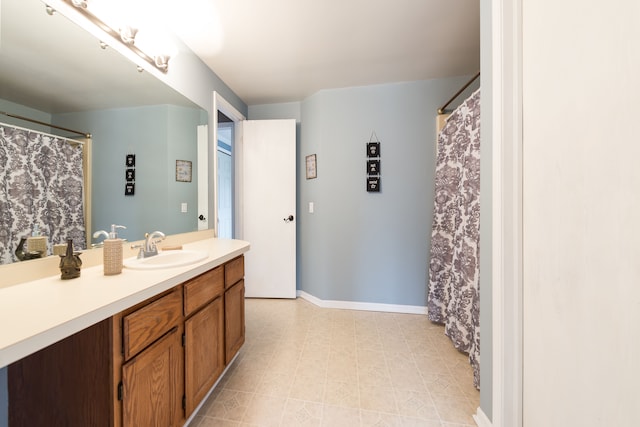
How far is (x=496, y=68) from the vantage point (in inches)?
35.3

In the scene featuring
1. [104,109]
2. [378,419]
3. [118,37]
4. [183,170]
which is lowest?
[378,419]

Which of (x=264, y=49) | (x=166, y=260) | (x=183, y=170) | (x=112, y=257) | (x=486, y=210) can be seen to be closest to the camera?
(x=112, y=257)

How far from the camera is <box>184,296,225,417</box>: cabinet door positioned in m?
1.01

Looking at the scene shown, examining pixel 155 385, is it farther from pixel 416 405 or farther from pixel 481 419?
pixel 481 419

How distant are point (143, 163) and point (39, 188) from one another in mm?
459

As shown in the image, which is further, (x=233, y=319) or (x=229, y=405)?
(x=233, y=319)

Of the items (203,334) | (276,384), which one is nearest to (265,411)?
(276,384)

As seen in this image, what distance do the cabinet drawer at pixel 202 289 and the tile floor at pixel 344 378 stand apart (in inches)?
24.0

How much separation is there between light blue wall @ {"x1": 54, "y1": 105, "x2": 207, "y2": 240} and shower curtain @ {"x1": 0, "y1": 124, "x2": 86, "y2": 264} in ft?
0.24

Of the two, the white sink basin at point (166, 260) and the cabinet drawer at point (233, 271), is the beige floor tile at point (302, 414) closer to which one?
the cabinet drawer at point (233, 271)

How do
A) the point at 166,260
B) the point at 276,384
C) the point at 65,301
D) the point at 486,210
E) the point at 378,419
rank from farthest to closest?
the point at 276,384
the point at 166,260
the point at 378,419
the point at 486,210
the point at 65,301

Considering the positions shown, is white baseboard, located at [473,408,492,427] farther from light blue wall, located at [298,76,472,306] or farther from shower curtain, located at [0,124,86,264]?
shower curtain, located at [0,124,86,264]

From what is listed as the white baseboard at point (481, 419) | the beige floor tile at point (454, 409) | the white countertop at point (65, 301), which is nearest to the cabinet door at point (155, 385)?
the white countertop at point (65, 301)

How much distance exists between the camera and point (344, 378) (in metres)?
1.43
